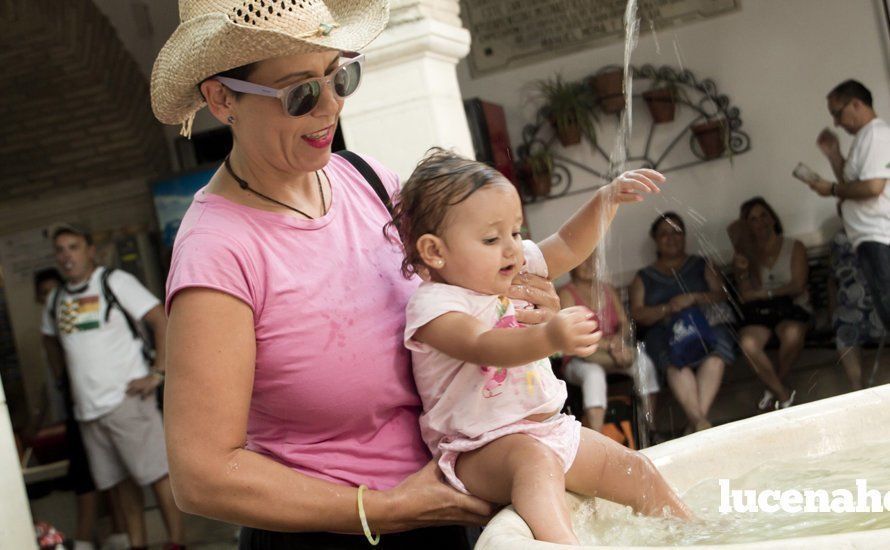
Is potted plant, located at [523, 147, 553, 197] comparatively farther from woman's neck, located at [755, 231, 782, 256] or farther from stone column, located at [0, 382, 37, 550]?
stone column, located at [0, 382, 37, 550]

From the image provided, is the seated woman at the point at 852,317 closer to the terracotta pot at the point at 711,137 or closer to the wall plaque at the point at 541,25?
the terracotta pot at the point at 711,137

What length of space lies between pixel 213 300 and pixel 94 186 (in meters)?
8.74

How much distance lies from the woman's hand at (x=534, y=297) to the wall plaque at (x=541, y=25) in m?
6.37

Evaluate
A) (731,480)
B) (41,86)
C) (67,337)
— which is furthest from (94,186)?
(731,480)

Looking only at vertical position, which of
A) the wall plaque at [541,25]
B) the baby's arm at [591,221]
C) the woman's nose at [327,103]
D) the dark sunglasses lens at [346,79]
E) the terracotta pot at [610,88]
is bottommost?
the baby's arm at [591,221]

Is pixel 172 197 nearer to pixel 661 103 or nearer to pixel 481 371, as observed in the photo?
pixel 661 103

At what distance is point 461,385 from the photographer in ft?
6.67

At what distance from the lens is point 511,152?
871cm

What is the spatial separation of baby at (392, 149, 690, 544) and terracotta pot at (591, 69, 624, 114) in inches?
250

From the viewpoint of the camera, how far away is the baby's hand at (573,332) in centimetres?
176

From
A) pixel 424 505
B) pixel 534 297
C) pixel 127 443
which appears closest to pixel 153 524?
pixel 127 443

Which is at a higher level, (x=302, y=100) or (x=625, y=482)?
(x=302, y=100)

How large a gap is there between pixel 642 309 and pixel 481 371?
5.43 m

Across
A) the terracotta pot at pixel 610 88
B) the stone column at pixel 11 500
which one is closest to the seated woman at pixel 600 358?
the terracotta pot at pixel 610 88
